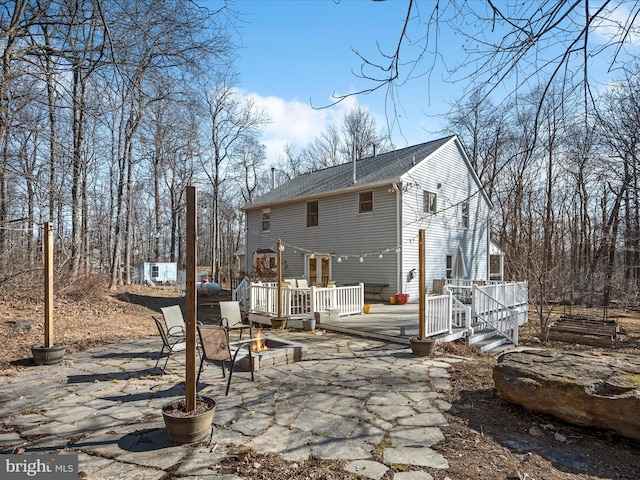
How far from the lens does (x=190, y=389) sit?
3.36m

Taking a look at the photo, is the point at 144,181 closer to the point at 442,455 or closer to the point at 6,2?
the point at 6,2

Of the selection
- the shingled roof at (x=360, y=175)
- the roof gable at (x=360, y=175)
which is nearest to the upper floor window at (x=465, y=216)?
the roof gable at (x=360, y=175)

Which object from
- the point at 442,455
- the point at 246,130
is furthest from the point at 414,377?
the point at 246,130

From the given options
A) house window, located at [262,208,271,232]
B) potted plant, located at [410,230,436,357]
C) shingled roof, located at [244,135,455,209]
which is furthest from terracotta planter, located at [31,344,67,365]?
house window, located at [262,208,271,232]

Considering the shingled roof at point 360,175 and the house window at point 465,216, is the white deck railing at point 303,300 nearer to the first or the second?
the shingled roof at point 360,175

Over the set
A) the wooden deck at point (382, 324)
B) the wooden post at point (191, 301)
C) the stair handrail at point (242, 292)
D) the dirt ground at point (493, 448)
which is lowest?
the wooden deck at point (382, 324)

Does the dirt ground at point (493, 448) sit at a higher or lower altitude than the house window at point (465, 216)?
lower

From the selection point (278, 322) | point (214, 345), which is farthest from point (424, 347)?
point (278, 322)

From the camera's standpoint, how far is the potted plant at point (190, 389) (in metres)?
3.24

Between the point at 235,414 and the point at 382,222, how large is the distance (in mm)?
11753

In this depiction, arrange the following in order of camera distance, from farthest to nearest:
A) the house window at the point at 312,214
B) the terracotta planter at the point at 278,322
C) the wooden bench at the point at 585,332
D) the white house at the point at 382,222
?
the house window at the point at 312,214 < the white house at the point at 382,222 < the wooden bench at the point at 585,332 < the terracotta planter at the point at 278,322

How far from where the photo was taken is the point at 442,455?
3131 mm

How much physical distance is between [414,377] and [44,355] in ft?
18.7

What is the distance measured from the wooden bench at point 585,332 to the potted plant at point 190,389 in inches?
434
